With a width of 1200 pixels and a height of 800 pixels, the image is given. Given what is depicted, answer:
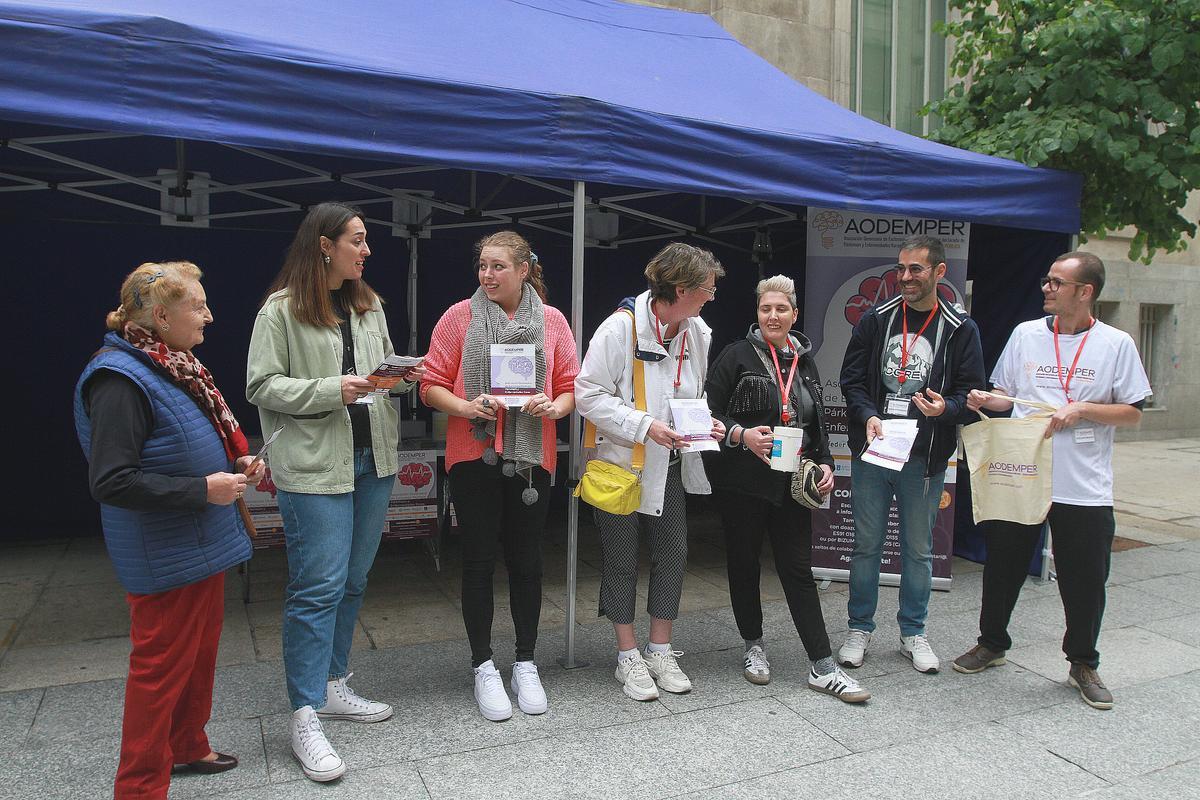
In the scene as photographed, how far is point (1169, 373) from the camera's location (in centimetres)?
1369

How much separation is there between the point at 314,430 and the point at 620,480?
1.13 metres

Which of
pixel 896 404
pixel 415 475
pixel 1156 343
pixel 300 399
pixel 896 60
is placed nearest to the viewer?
pixel 300 399

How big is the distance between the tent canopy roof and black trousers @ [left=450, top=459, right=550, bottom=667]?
4.15 ft

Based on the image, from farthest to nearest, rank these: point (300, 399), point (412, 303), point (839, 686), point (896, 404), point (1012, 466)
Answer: point (412, 303) → point (896, 404) → point (1012, 466) → point (839, 686) → point (300, 399)

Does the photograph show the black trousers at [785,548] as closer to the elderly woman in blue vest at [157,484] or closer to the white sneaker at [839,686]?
the white sneaker at [839,686]

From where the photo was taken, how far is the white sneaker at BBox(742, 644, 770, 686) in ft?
11.9

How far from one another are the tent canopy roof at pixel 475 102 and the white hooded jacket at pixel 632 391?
0.73 m

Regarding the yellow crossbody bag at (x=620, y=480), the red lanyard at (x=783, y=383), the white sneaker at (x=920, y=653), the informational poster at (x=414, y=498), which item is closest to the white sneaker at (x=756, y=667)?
the white sneaker at (x=920, y=653)

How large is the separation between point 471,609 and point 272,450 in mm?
965

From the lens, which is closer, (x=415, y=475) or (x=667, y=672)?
(x=667, y=672)

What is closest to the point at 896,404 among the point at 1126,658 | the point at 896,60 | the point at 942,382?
the point at 942,382

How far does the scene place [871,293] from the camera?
5.13 meters

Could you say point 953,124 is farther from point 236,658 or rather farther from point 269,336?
point 236,658

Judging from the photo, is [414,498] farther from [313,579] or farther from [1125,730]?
[1125,730]
